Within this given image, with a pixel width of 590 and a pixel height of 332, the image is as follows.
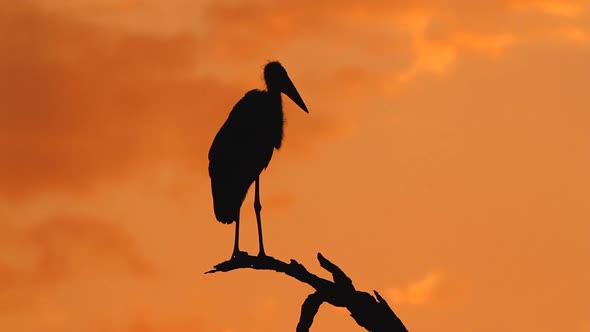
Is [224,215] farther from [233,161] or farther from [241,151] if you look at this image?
[241,151]

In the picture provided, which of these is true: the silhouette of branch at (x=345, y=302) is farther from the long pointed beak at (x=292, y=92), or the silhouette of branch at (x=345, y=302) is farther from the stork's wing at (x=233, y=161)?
the long pointed beak at (x=292, y=92)

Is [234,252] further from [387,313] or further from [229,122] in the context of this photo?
[387,313]

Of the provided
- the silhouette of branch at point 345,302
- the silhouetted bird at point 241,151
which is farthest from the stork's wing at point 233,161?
the silhouette of branch at point 345,302

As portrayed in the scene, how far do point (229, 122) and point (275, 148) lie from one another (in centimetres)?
103

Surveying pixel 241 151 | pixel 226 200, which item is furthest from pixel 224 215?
pixel 241 151

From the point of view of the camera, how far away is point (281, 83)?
22.6m

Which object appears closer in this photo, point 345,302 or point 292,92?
point 345,302

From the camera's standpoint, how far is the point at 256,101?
21.4 m

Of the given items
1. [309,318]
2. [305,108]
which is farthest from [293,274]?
[305,108]

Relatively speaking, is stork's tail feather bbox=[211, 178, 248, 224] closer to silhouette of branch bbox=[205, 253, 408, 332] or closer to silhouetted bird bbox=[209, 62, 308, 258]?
silhouetted bird bbox=[209, 62, 308, 258]

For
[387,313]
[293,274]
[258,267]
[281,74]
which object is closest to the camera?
[387,313]

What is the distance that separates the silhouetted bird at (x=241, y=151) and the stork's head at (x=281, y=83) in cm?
89

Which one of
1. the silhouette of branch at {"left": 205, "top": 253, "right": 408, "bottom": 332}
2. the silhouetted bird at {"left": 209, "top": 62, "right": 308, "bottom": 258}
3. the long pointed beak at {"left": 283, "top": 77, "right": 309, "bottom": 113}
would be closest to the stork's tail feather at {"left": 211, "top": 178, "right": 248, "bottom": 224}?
the silhouetted bird at {"left": 209, "top": 62, "right": 308, "bottom": 258}

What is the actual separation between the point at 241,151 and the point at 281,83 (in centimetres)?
229
